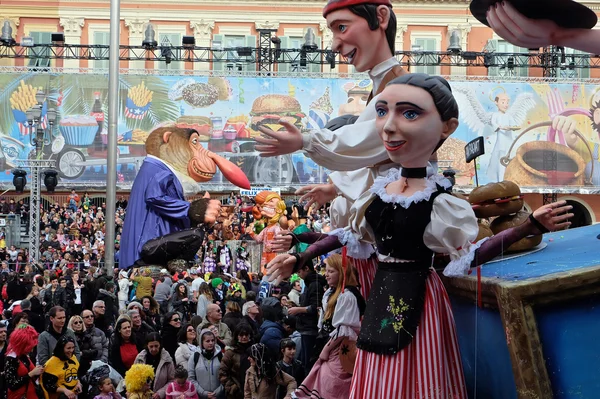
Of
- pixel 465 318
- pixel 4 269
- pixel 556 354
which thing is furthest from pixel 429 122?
pixel 4 269

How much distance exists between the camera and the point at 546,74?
33375 mm

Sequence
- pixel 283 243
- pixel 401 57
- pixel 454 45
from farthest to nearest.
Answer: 1. pixel 401 57
2. pixel 454 45
3. pixel 283 243

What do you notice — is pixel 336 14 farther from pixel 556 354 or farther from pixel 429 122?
pixel 556 354

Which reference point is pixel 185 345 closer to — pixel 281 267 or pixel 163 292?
pixel 281 267

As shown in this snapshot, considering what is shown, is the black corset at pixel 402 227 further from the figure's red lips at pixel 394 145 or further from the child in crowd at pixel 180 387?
the child in crowd at pixel 180 387

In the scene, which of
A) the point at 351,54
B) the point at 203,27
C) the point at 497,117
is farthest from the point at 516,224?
the point at 203,27

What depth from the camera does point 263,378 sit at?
686 cm

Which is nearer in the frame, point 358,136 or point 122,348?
point 358,136

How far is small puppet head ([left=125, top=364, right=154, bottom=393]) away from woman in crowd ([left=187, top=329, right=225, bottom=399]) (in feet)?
1.39

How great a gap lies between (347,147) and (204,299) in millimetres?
6929

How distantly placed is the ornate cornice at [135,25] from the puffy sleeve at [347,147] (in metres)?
34.9

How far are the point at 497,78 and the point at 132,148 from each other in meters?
13.1

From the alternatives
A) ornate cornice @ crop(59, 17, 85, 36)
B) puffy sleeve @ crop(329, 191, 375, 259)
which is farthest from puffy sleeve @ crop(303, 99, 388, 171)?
ornate cornice @ crop(59, 17, 85, 36)

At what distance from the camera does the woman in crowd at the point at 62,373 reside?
706 centimetres
